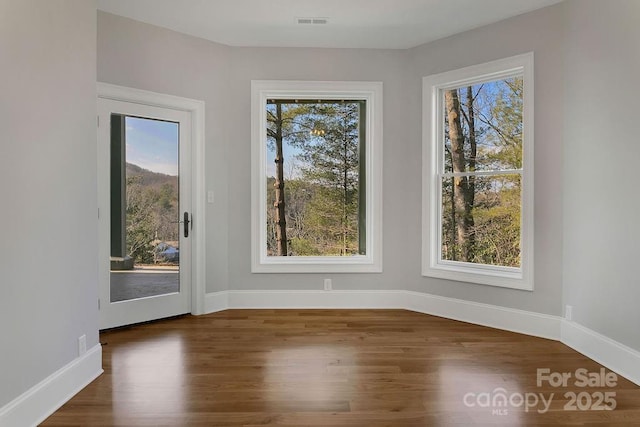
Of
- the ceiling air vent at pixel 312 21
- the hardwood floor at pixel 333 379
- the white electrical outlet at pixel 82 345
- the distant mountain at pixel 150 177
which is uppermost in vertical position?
the ceiling air vent at pixel 312 21

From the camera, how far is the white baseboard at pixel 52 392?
2121mm

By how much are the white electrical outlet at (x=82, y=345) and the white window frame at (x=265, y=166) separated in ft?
6.75

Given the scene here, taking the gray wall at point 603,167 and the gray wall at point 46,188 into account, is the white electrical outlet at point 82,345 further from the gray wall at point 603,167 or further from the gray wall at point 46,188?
the gray wall at point 603,167

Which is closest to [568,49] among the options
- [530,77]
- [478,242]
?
[530,77]

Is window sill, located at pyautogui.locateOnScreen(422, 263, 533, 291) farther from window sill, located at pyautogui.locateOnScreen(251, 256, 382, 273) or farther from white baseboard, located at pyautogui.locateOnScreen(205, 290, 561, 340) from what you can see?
window sill, located at pyautogui.locateOnScreen(251, 256, 382, 273)

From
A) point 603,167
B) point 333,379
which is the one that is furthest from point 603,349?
point 333,379

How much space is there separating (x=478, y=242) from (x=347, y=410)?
2503mm

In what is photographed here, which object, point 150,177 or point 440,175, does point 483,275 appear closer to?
point 440,175

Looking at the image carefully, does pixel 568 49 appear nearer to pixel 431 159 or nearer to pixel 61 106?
pixel 431 159

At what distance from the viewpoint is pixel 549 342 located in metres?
3.59

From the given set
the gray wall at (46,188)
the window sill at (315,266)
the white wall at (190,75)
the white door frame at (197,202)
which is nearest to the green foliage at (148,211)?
the white door frame at (197,202)

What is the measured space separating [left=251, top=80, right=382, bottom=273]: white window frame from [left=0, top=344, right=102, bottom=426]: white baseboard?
2.04m

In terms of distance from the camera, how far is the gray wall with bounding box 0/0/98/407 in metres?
2.11

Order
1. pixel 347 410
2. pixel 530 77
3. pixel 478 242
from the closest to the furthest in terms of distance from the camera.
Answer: pixel 347 410 → pixel 530 77 → pixel 478 242
